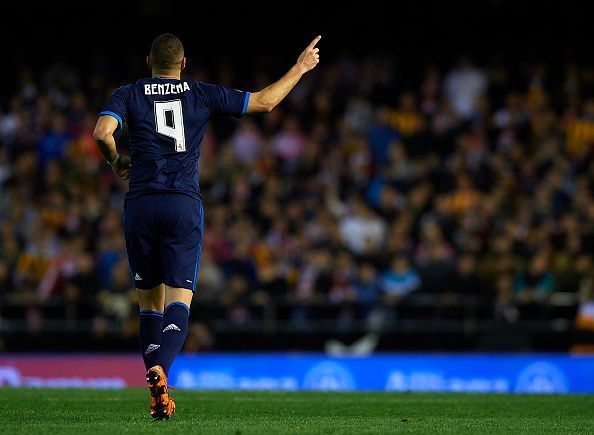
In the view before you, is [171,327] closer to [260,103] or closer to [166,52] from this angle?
[260,103]

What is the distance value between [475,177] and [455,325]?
323 centimetres

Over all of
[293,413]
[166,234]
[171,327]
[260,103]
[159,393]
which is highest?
[260,103]

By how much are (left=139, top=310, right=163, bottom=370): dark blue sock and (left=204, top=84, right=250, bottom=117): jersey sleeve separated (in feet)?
4.28

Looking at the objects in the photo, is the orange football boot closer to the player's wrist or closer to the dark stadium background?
the player's wrist

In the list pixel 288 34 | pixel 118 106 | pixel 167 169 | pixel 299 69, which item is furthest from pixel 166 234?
pixel 288 34

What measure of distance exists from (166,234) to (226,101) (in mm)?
877

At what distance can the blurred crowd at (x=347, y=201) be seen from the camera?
1552 centimetres

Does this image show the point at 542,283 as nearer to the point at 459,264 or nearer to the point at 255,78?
the point at 459,264

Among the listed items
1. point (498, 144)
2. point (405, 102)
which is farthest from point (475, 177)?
point (405, 102)

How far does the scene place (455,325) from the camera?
1517 centimetres

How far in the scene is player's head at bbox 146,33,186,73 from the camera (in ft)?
24.3

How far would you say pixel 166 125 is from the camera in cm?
738

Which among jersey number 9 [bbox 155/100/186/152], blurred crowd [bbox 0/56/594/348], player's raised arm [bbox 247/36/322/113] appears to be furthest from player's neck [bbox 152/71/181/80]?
blurred crowd [bbox 0/56/594/348]

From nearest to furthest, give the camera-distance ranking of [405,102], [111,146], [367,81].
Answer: [111,146] → [405,102] → [367,81]
